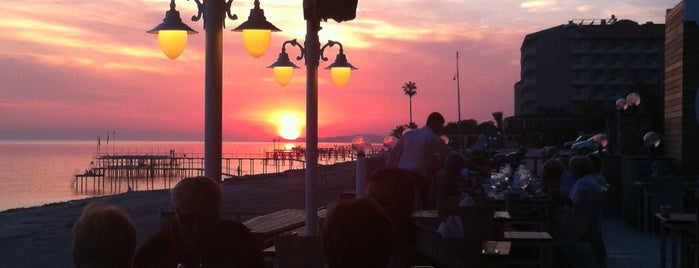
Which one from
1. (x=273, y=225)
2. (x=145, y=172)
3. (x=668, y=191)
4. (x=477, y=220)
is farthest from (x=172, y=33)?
(x=145, y=172)

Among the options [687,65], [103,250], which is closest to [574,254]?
[103,250]

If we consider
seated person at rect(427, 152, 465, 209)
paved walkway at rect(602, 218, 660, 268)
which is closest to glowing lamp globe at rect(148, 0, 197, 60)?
seated person at rect(427, 152, 465, 209)

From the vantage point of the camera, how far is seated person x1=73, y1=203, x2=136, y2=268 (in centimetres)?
268

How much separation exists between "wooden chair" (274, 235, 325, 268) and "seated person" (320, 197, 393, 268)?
1.31m

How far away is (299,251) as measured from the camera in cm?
396

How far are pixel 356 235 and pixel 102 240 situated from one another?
81cm

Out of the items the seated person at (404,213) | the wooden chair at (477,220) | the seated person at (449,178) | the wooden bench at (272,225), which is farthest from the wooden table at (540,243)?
the seated person at (449,178)

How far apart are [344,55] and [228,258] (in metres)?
5.24

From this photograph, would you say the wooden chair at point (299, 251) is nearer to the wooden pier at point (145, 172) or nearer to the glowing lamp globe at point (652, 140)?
the glowing lamp globe at point (652, 140)

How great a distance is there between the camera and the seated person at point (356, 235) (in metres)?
2.58

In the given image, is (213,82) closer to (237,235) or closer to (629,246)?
(237,235)

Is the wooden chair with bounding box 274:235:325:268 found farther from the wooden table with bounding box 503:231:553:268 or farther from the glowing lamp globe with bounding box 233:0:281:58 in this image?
the wooden table with bounding box 503:231:553:268

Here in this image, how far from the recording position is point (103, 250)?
2.68m

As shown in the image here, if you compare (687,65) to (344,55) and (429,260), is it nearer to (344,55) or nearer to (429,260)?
(344,55)
